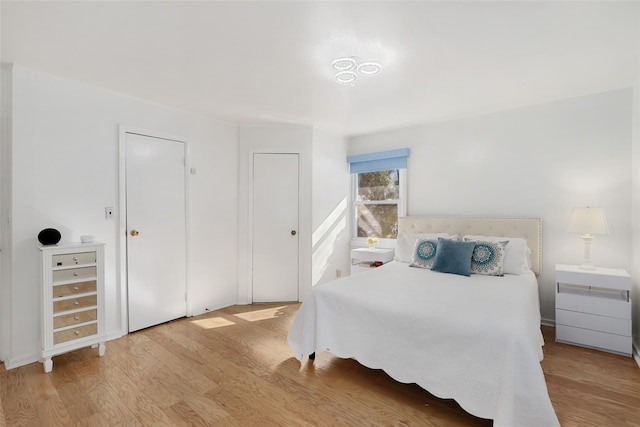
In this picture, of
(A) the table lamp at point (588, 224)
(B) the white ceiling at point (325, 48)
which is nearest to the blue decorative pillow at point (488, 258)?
(A) the table lamp at point (588, 224)

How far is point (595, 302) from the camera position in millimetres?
2818

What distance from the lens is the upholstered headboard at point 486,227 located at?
3410 millimetres

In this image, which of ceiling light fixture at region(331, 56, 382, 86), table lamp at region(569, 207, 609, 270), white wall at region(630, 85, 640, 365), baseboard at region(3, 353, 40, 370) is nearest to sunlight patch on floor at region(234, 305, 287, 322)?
baseboard at region(3, 353, 40, 370)

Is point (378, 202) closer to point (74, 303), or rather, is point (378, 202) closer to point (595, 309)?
point (595, 309)

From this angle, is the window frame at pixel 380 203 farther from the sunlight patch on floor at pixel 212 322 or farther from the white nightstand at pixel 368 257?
the sunlight patch on floor at pixel 212 322

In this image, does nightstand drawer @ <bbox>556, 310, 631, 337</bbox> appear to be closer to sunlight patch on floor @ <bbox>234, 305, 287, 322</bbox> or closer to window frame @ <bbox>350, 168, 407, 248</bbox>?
window frame @ <bbox>350, 168, 407, 248</bbox>

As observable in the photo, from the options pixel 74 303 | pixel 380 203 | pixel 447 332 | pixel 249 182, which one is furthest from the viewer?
pixel 380 203

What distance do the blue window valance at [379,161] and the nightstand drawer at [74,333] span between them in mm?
3755

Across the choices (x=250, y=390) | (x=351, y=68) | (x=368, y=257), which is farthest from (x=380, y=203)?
(x=250, y=390)

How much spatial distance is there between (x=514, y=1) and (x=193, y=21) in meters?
1.87

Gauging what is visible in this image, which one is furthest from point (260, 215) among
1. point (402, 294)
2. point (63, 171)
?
point (402, 294)

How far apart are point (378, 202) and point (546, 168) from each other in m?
2.11

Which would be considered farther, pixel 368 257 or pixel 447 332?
pixel 368 257

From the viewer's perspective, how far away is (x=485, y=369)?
175 cm
